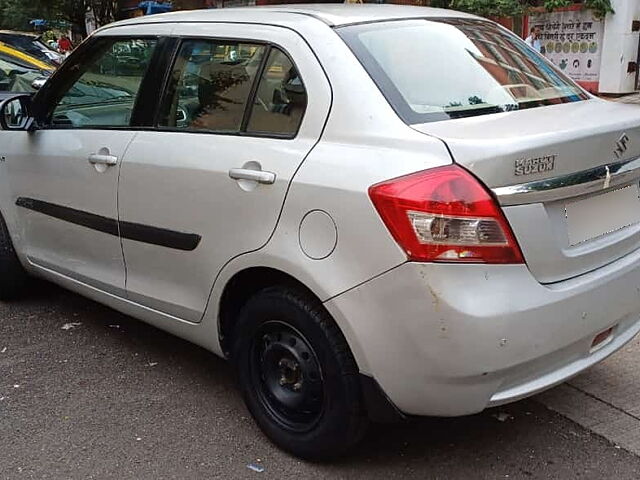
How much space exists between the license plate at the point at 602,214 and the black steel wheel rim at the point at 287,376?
1.04 metres

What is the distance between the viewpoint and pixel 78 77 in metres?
3.92

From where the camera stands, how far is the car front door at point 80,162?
138 inches

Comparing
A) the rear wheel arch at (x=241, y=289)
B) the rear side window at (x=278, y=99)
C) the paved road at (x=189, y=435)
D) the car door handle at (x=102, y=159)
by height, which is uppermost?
the rear side window at (x=278, y=99)

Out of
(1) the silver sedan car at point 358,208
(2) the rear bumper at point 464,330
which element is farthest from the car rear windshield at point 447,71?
(2) the rear bumper at point 464,330

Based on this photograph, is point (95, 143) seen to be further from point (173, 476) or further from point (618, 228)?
point (618, 228)

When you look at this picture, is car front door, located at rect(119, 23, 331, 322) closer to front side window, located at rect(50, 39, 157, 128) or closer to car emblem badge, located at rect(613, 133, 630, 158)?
front side window, located at rect(50, 39, 157, 128)

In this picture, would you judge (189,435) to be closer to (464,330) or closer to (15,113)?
(464,330)

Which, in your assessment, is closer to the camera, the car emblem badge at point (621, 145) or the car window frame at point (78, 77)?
the car emblem badge at point (621, 145)

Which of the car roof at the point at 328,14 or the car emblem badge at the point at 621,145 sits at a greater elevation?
the car roof at the point at 328,14

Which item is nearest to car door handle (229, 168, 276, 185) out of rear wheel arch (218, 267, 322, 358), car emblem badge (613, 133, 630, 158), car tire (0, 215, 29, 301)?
rear wheel arch (218, 267, 322, 358)

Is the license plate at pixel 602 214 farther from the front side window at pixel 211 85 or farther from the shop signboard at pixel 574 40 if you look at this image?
the shop signboard at pixel 574 40

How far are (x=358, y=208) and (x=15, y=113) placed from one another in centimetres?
260

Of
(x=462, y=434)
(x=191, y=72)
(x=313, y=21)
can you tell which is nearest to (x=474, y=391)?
(x=462, y=434)

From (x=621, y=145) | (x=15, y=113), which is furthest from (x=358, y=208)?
(x=15, y=113)
